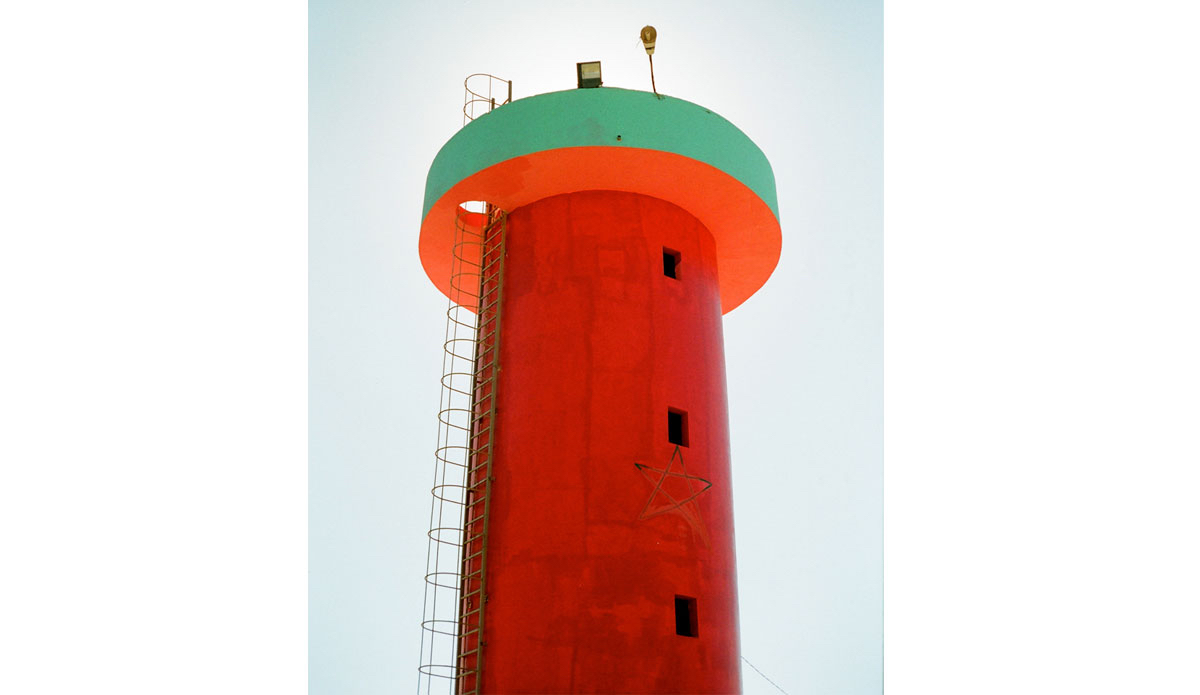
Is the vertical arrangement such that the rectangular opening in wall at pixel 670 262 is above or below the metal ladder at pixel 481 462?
above

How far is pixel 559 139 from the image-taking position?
15000 mm

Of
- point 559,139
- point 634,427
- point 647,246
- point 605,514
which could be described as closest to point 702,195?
point 647,246

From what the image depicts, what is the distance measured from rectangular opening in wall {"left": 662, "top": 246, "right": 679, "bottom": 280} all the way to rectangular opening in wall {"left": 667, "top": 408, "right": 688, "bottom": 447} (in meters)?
2.24

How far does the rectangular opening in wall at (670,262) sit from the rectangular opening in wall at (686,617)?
4.92m

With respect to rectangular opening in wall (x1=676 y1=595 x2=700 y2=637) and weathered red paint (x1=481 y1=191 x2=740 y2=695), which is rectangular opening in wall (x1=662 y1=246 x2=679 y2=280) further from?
rectangular opening in wall (x1=676 y1=595 x2=700 y2=637)

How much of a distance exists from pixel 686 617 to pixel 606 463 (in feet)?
7.59

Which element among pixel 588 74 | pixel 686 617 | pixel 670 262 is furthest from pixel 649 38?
pixel 686 617

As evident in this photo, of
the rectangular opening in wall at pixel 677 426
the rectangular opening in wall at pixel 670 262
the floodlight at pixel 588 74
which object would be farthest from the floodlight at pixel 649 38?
the rectangular opening in wall at pixel 677 426

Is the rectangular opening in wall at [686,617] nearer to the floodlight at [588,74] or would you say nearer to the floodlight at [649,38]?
the floodlight at [588,74]

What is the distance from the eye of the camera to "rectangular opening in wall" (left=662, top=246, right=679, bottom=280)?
1598 centimetres

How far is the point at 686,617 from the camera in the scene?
547 inches

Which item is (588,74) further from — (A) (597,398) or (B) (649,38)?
(A) (597,398)

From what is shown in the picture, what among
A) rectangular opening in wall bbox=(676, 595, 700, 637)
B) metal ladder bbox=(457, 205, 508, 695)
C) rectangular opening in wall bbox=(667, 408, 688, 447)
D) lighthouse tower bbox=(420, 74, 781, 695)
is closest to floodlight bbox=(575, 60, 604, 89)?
lighthouse tower bbox=(420, 74, 781, 695)

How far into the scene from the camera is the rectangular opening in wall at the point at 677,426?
14883 mm
